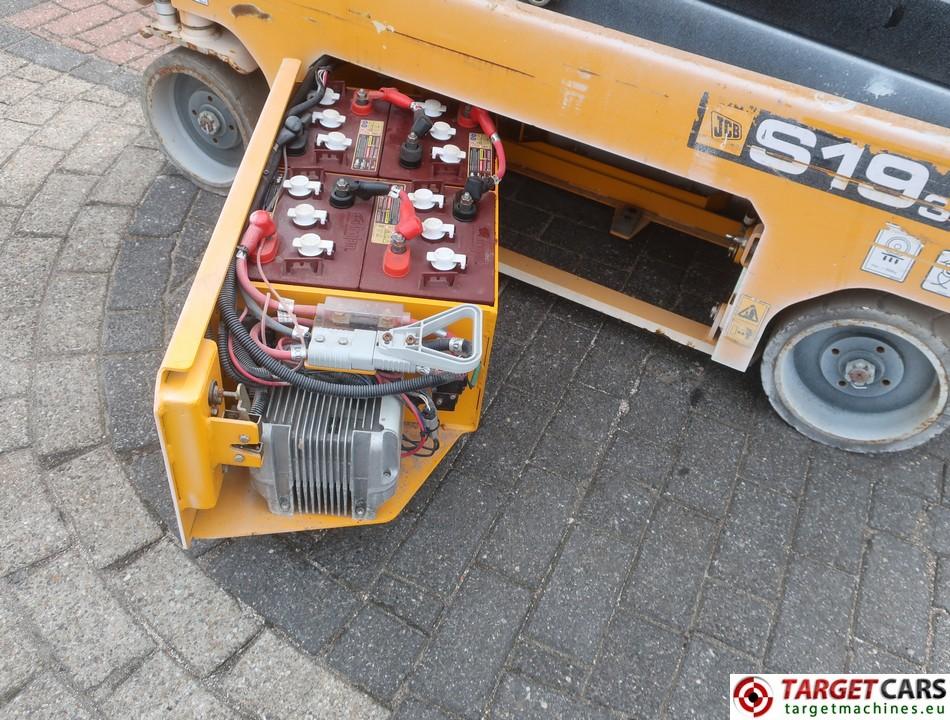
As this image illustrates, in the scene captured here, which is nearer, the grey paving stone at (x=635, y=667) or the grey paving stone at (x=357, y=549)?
the grey paving stone at (x=635, y=667)

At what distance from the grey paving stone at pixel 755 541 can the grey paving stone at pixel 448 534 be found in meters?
0.71

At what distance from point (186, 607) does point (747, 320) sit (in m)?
1.84

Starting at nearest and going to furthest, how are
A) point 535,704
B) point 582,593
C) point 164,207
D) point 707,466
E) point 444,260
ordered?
point 535,704 < point 444,260 < point 582,593 < point 707,466 < point 164,207

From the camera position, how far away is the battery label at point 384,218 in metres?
2.23

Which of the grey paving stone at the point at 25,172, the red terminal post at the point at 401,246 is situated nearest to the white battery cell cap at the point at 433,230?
the red terminal post at the point at 401,246

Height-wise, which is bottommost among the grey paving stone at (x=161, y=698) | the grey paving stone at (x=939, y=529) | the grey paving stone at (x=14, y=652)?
the grey paving stone at (x=14, y=652)

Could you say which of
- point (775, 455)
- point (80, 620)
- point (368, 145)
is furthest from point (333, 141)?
point (775, 455)

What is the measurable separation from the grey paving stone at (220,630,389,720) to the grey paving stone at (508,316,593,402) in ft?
3.77

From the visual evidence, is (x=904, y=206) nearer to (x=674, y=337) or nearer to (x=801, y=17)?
(x=801, y=17)

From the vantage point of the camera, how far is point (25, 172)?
3.35 metres

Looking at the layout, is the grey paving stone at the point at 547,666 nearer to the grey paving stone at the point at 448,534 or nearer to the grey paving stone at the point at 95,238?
the grey paving stone at the point at 448,534

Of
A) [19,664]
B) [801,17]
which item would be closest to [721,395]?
[801,17]

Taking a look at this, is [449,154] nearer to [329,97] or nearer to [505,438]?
[329,97]

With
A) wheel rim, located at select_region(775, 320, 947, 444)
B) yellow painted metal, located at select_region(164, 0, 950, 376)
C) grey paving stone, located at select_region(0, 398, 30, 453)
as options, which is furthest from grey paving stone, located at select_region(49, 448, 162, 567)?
wheel rim, located at select_region(775, 320, 947, 444)
